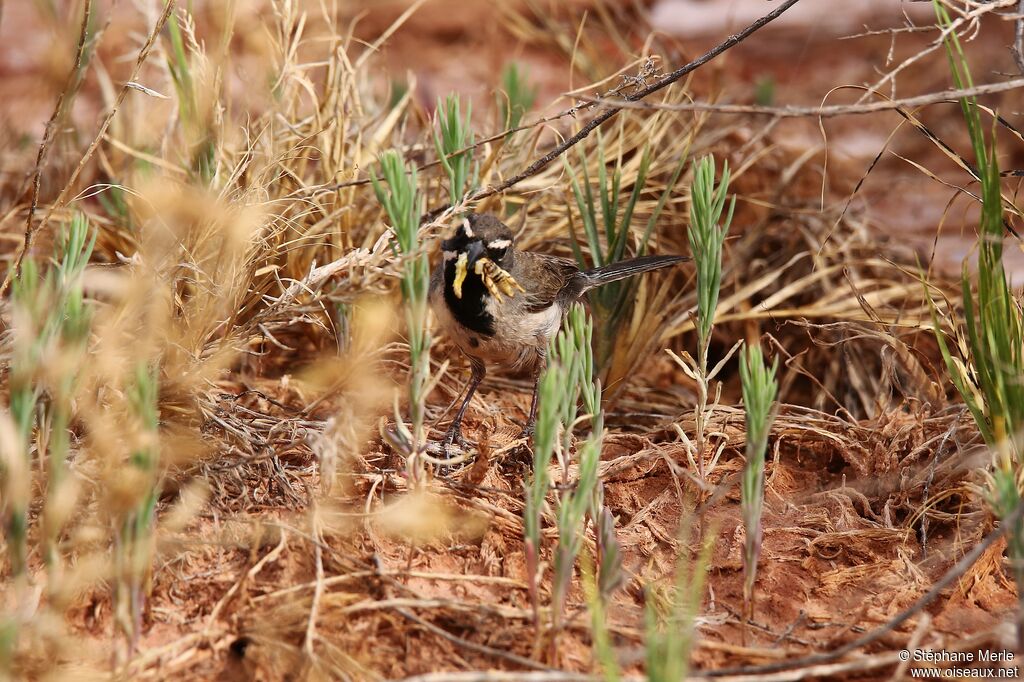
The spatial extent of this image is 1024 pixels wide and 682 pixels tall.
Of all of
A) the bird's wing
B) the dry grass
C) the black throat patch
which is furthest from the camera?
the bird's wing

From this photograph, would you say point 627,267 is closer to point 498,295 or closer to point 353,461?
point 498,295

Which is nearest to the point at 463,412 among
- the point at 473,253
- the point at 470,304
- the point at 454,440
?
the point at 454,440

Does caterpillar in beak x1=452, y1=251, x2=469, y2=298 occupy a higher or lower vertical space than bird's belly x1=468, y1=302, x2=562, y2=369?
higher

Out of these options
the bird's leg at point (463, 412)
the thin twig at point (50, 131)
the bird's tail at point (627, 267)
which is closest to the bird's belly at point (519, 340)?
the bird's leg at point (463, 412)

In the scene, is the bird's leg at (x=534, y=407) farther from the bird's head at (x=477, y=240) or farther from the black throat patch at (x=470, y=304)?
→ the bird's head at (x=477, y=240)

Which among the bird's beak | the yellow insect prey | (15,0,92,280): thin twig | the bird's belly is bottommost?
the bird's belly

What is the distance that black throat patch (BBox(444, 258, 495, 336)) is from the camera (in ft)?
12.6

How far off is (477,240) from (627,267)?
78 cm

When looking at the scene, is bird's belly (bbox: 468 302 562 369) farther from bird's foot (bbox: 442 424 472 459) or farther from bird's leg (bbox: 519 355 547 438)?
bird's foot (bbox: 442 424 472 459)

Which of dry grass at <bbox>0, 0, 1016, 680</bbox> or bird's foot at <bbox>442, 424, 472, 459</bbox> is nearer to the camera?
dry grass at <bbox>0, 0, 1016, 680</bbox>

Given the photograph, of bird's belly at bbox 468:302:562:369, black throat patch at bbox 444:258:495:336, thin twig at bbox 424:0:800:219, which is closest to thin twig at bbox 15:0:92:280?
thin twig at bbox 424:0:800:219

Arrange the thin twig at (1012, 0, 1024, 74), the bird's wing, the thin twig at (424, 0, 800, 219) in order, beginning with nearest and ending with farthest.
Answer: the thin twig at (1012, 0, 1024, 74)
the thin twig at (424, 0, 800, 219)
the bird's wing

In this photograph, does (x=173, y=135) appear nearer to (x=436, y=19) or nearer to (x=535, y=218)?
(x=535, y=218)


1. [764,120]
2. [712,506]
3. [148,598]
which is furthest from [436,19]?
[148,598]
